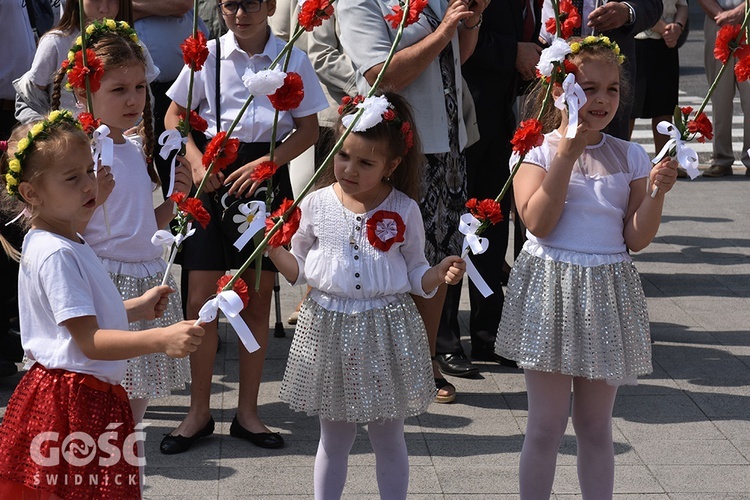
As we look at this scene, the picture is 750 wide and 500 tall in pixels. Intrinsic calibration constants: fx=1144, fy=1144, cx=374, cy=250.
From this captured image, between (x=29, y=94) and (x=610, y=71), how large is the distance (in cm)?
250

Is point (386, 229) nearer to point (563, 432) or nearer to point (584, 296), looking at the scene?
point (584, 296)

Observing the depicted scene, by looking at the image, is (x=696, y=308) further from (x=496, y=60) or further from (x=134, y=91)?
(x=134, y=91)

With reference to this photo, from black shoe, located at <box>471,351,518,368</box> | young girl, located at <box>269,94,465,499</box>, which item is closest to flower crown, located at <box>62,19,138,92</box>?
young girl, located at <box>269,94,465,499</box>

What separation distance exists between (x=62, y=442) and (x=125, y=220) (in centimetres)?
117

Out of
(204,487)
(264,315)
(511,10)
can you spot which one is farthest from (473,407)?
(511,10)

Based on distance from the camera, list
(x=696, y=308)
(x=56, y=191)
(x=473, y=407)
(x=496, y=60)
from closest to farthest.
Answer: (x=56, y=191) → (x=473, y=407) → (x=496, y=60) → (x=696, y=308)

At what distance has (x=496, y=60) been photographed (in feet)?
17.5

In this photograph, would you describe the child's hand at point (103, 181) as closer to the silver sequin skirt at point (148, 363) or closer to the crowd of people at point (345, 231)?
the crowd of people at point (345, 231)

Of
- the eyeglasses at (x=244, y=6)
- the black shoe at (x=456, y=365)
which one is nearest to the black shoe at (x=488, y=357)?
the black shoe at (x=456, y=365)

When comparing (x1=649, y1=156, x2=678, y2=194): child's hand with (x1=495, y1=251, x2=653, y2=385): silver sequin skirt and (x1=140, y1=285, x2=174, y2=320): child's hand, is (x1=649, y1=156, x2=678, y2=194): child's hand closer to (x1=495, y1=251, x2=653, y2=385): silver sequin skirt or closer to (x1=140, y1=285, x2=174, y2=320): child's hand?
(x1=495, y1=251, x2=653, y2=385): silver sequin skirt

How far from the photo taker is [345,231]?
373 cm

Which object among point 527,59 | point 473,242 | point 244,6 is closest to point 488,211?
point 473,242

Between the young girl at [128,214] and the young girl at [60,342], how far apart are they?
2.82 ft

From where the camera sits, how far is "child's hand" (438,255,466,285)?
3.38 meters
